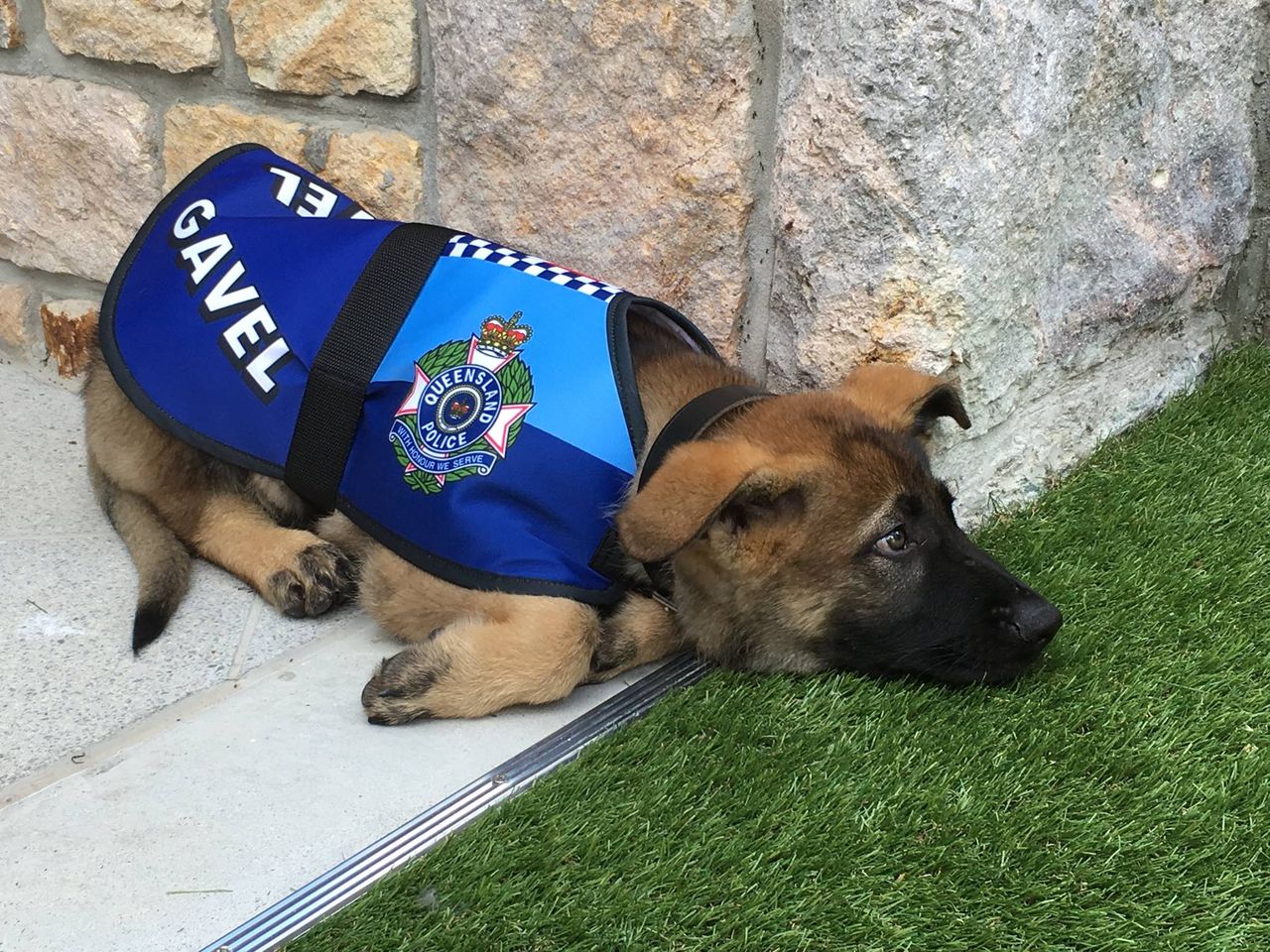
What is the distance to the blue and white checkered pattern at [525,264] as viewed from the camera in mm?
3131

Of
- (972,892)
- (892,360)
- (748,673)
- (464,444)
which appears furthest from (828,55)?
(972,892)

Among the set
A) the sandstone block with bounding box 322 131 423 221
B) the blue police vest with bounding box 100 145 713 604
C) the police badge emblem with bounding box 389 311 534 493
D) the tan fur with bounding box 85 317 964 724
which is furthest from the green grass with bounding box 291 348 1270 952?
the sandstone block with bounding box 322 131 423 221

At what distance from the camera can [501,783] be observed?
2.51 meters

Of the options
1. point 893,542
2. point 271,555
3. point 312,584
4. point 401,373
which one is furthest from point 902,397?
point 271,555

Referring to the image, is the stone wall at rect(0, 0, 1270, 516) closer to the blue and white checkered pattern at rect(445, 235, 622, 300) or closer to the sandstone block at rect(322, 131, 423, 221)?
the sandstone block at rect(322, 131, 423, 221)

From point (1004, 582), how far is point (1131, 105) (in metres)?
→ 1.61

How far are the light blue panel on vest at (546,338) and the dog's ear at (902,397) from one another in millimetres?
583

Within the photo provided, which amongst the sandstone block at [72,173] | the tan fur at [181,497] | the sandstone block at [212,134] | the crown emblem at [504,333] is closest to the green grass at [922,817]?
the crown emblem at [504,333]

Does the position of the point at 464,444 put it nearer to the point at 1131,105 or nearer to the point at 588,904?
the point at 588,904

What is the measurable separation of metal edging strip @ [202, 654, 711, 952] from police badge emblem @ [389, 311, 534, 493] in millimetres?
633

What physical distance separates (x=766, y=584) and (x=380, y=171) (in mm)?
1904

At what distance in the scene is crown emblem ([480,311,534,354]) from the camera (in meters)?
3.02

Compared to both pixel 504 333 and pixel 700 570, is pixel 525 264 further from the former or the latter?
pixel 700 570

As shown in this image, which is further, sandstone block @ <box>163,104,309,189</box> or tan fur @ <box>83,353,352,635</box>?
sandstone block @ <box>163,104,309,189</box>
